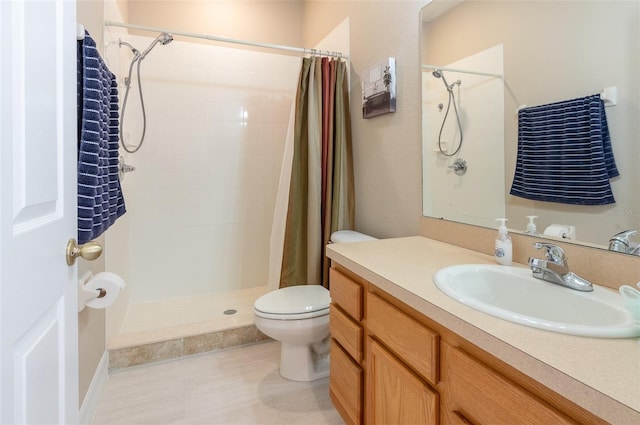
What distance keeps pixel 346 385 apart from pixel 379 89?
5.06 ft

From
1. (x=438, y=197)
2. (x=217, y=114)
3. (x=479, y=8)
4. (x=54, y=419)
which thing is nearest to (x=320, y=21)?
(x=217, y=114)

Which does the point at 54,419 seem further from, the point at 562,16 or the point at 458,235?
the point at 562,16

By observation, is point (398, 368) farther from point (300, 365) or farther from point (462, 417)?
point (300, 365)

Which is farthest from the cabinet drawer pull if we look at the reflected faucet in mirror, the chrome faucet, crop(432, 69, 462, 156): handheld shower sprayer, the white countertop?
crop(432, 69, 462, 156): handheld shower sprayer

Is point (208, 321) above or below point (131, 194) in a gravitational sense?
below

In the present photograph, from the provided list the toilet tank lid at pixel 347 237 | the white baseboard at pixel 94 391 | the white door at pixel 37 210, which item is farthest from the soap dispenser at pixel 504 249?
the white baseboard at pixel 94 391

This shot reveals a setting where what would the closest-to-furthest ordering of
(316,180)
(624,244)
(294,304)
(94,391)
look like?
(624,244)
(94,391)
(294,304)
(316,180)

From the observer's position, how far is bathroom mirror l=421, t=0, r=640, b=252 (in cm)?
93

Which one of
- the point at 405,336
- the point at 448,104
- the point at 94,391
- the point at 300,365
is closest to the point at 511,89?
the point at 448,104

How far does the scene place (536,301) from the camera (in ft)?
3.17

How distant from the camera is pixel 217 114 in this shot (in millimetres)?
2809

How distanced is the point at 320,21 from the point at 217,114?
1149 mm

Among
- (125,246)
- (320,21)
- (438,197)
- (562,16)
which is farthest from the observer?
(320,21)

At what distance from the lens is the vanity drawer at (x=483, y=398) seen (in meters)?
0.60
